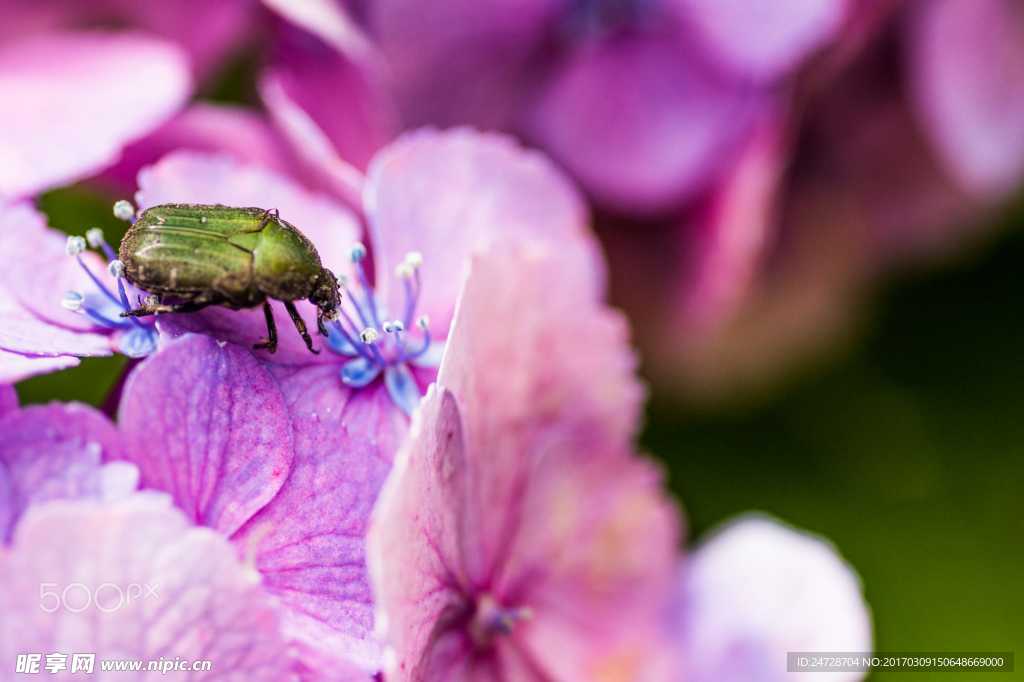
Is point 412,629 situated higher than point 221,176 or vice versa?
Answer: point 221,176

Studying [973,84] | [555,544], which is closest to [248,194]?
[555,544]

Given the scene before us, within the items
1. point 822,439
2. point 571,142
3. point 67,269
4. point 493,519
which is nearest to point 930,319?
point 822,439

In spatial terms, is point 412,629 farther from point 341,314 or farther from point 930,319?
point 930,319

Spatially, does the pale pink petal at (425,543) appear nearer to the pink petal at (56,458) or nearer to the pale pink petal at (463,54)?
the pink petal at (56,458)

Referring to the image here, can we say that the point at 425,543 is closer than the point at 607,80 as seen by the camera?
Yes

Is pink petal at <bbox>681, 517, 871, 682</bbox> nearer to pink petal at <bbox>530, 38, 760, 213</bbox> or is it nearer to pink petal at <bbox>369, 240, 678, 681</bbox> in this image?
pink petal at <bbox>369, 240, 678, 681</bbox>

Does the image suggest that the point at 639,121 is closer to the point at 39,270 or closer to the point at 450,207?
the point at 450,207

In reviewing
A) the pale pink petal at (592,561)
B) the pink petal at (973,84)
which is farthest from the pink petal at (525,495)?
the pink petal at (973,84)
